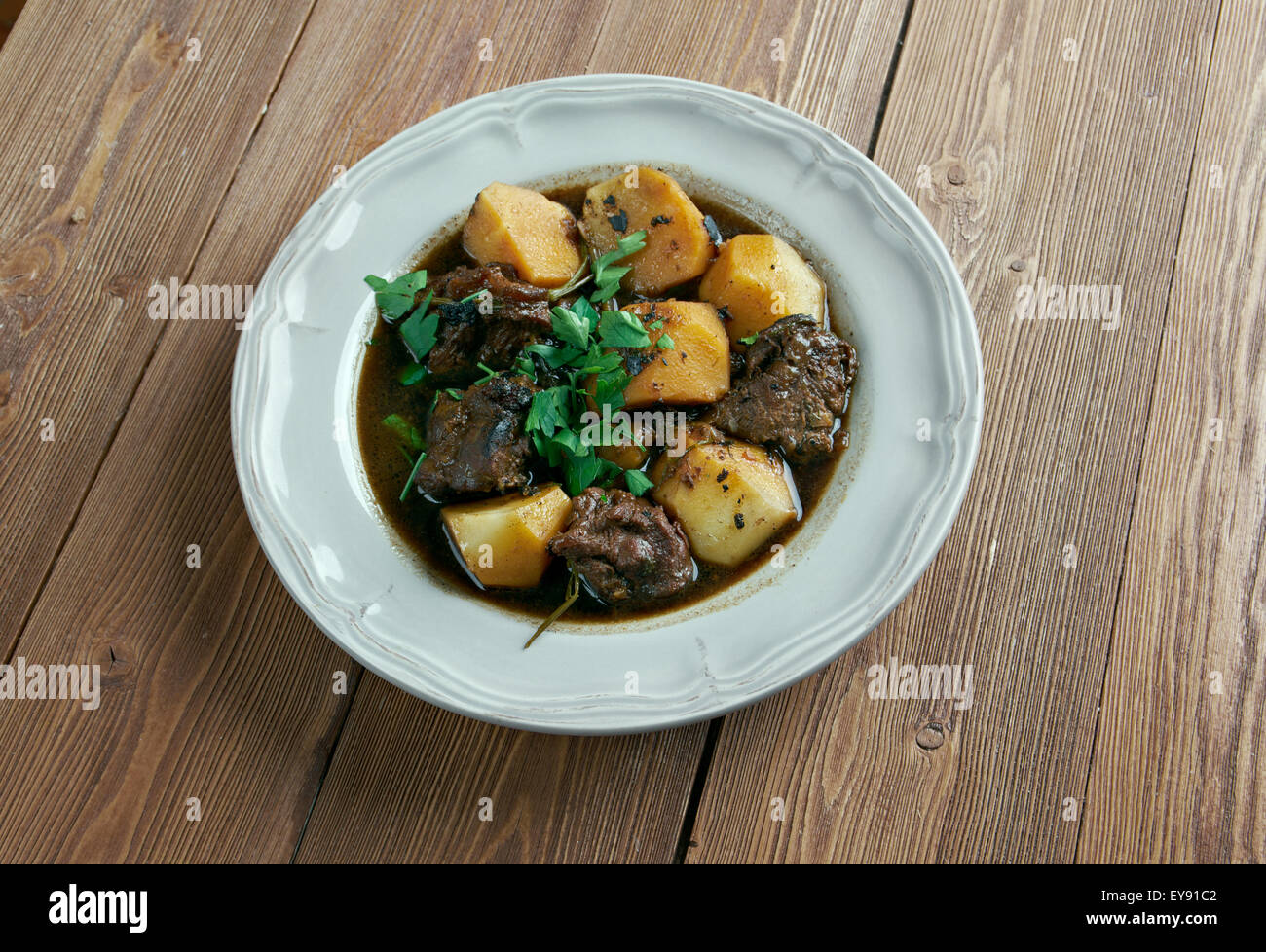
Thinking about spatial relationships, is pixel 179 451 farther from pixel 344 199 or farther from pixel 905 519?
pixel 905 519

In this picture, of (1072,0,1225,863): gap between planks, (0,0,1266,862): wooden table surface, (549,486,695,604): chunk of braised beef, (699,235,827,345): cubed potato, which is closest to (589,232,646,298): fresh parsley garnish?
(699,235,827,345): cubed potato

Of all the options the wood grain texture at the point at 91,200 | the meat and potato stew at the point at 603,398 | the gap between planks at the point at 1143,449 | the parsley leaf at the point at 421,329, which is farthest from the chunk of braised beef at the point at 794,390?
the wood grain texture at the point at 91,200

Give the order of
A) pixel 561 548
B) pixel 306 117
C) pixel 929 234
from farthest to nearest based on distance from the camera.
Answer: pixel 306 117 < pixel 929 234 < pixel 561 548

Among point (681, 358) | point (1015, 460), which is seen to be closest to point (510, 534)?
point (681, 358)

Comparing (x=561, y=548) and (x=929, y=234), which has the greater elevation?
(x=929, y=234)

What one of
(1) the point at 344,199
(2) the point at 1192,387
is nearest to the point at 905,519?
(2) the point at 1192,387

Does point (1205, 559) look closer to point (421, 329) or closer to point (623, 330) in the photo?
point (623, 330)

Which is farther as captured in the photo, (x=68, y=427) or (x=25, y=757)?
(x=68, y=427)
